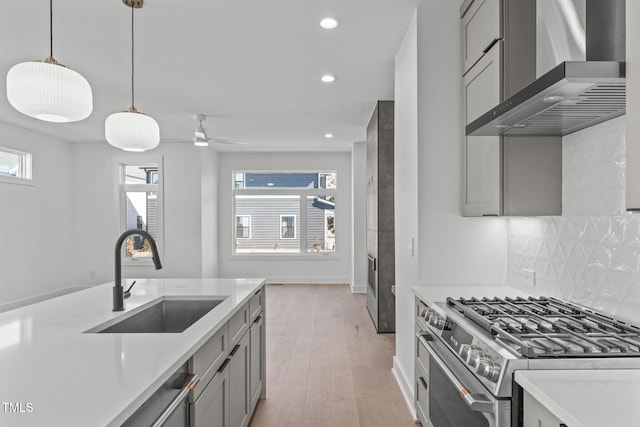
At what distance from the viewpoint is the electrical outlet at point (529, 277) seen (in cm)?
228

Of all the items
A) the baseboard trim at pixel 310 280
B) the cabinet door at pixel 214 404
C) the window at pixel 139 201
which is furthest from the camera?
the baseboard trim at pixel 310 280

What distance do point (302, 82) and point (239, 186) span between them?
4.52 m

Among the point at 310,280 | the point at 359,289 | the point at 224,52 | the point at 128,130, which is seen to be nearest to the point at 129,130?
the point at 128,130

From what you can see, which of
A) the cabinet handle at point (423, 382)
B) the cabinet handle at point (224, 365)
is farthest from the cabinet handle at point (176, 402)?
the cabinet handle at point (423, 382)

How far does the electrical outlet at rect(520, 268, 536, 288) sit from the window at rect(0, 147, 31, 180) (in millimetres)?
6623

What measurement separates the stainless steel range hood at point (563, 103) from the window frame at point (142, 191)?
258 inches

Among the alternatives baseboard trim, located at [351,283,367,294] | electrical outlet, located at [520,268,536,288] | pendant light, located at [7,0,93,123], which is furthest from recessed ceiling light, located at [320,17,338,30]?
baseboard trim, located at [351,283,367,294]

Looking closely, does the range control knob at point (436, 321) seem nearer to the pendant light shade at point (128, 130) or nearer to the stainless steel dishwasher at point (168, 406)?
the stainless steel dishwasher at point (168, 406)

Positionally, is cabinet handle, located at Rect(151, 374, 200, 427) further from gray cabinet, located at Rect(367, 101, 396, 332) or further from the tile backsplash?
gray cabinet, located at Rect(367, 101, 396, 332)

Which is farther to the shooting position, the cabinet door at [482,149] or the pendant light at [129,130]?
the pendant light at [129,130]

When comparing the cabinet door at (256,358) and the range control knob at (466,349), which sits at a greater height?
the range control knob at (466,349)

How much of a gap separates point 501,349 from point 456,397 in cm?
38

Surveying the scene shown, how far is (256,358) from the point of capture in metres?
2.65

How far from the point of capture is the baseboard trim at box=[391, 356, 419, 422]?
271 cm
